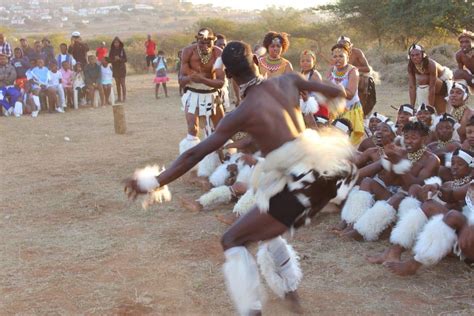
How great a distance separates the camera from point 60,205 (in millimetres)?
6461

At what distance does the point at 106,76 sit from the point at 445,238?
40.6ft

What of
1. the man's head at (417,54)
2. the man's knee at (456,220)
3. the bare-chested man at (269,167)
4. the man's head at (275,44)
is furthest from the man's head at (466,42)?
the bare-chested man at (269,167)

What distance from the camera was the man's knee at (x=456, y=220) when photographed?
13.5ft

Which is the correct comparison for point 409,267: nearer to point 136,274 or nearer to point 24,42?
point 136,274

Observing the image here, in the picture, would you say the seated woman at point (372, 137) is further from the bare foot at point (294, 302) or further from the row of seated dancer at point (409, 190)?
the bare foot at point (294, 302)

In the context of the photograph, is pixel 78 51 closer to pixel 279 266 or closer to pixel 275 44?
pixel 275 44

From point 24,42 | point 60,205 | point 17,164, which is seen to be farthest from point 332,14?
point 60,205

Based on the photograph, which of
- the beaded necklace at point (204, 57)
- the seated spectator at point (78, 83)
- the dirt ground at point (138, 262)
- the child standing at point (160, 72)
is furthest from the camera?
the child standing at point (160, 72)

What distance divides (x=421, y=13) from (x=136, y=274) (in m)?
18.6

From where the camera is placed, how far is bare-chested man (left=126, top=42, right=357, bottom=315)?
3406 mm

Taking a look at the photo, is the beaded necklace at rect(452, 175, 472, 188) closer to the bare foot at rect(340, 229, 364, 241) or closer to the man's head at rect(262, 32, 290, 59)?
the bare foot at rect(340, 229, 364, 241)

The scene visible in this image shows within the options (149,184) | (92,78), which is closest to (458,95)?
(149,184)

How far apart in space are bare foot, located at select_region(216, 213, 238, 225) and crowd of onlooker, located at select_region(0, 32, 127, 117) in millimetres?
9216

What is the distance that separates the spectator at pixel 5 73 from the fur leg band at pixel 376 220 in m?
10.8
